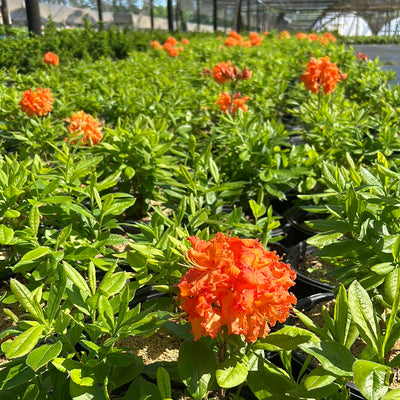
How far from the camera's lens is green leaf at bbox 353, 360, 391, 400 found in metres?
0.77

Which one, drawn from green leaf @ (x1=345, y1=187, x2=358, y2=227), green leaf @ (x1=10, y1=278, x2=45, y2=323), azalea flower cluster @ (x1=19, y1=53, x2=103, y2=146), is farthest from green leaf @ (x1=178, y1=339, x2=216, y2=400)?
azalea flower cluster @ (x1=19, y1=53, x2=103, y2=146)

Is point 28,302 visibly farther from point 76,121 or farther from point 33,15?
point 33,15

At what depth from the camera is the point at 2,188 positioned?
5.21 ft

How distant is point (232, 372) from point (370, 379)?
279 mm

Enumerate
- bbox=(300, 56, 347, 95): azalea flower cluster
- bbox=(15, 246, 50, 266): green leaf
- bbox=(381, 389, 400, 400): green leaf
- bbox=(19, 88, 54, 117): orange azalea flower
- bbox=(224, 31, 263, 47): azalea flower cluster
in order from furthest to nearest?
bbox=(224, 31, 263, 47): azalea flower cluster
bbox=(300, 56, 347, 95): azalea flower cluster
bbox=(19, 88, 54, 117): orange azalea flower
bbox=(15, 246, 50, 266): green leaf
bbox=(381, 389, 400, 400): green leaf

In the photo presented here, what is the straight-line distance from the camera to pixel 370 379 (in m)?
0.79

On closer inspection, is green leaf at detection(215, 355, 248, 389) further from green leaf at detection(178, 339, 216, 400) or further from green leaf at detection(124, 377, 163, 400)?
green leaf at detection(124, 377, 163, 400)

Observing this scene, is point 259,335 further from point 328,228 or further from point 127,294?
point 328,228

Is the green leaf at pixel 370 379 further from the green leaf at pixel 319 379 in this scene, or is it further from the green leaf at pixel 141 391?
the green leaf at pixel 141 391

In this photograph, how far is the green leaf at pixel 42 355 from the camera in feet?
2.88

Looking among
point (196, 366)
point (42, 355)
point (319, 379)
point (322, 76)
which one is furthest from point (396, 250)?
point (322, 76)

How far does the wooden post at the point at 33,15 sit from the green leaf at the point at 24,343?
8916 mm

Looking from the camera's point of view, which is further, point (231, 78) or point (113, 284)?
point (231, 78)

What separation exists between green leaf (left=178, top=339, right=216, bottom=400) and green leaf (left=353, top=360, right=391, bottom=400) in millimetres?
319
